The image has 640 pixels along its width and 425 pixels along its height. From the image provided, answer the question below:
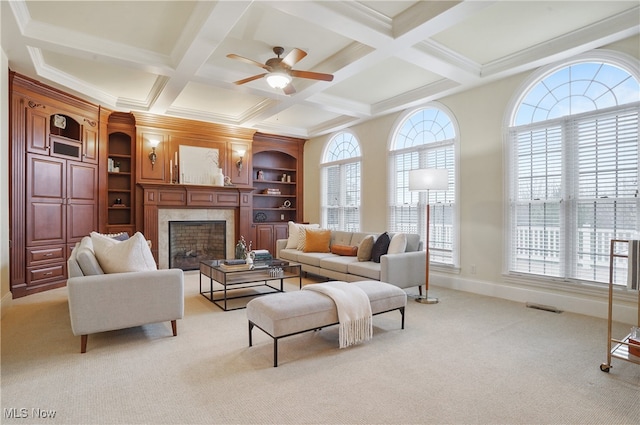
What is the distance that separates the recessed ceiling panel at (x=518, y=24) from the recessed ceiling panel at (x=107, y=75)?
4099 mm

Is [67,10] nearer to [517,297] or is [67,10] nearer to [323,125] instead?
[323,125]

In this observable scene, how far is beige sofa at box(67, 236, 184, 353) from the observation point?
275 centimetres

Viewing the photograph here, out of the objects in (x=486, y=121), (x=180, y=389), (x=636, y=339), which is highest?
(x=486, y=121)

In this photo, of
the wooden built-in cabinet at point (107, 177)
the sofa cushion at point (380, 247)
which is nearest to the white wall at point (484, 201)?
the sofa cushion at point (380, 247)

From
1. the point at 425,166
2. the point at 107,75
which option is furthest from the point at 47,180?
the point at 425,166

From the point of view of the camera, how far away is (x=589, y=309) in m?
3.82

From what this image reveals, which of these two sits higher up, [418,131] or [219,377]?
[418,131]

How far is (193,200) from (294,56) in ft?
13.7

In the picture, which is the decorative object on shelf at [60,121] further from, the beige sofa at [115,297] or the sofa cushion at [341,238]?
the sofa cushion at [341,238]

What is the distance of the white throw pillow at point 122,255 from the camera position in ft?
10.0

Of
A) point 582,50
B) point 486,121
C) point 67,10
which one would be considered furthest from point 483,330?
point 67,10

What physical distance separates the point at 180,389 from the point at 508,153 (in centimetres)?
457

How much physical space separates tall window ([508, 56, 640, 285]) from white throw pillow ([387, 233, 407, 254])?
141 cm

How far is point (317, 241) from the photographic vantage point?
5.80 m
